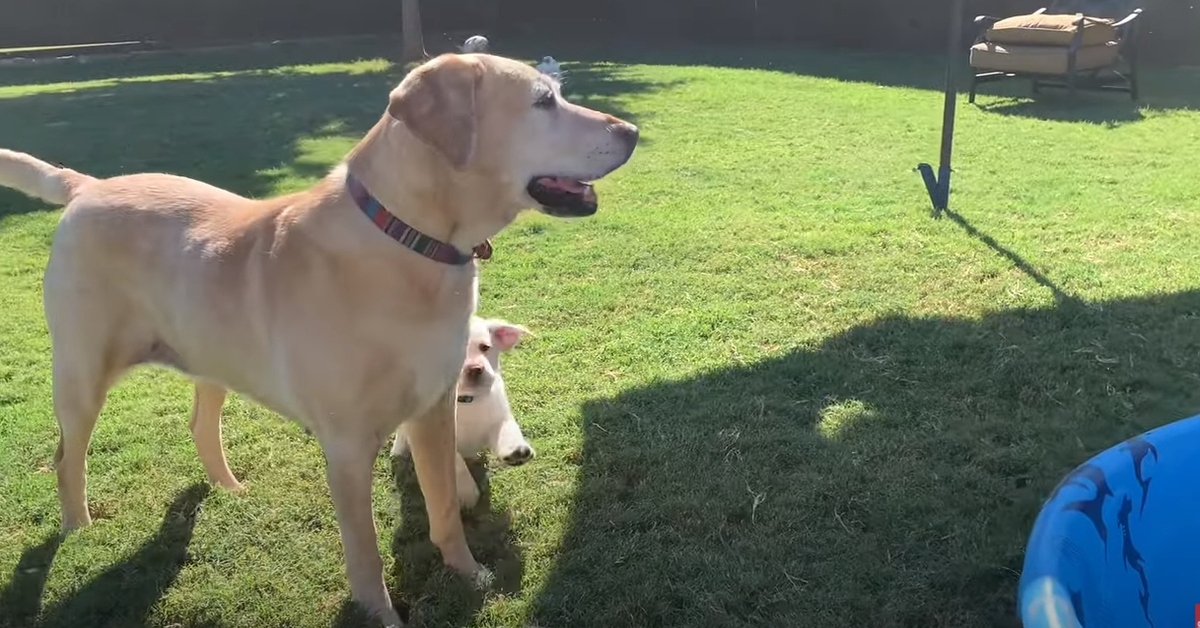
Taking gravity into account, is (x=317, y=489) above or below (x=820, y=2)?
below

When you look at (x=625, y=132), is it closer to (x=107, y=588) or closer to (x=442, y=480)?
(x=442, y=480)

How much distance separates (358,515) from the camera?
2598mm

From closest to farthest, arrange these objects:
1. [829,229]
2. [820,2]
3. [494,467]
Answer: [494,467] < [829,229] < [820,2]

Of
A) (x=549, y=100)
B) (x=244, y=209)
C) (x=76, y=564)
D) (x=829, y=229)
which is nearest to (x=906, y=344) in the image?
(x=829, y=229)

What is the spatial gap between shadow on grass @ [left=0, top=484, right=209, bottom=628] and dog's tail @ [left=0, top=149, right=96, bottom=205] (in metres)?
1.12

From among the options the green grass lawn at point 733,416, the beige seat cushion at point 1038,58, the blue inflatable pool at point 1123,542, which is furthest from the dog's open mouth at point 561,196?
the beige seat cushion at point 1038,58

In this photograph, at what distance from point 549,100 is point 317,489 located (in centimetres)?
169

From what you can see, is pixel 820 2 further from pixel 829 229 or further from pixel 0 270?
pixel 0 270

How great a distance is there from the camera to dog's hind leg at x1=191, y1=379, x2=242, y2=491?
3.29 meters

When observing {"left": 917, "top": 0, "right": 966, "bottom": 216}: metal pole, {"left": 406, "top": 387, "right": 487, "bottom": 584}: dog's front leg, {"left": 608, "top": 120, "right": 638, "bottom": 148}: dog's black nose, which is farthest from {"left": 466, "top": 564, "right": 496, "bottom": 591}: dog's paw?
{"left": 917, "top": 0, "right": 966, "bottom": 216}: metal pole

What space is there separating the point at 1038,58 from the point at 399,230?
9.50m

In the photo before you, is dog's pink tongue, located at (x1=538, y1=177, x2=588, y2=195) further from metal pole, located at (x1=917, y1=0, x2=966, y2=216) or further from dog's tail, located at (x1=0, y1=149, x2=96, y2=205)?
metal pole, located at (x1=917, y1=0, x2=966, y2=216)

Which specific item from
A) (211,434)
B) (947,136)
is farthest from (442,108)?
(947,136)

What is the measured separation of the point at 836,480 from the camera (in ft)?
10.4
